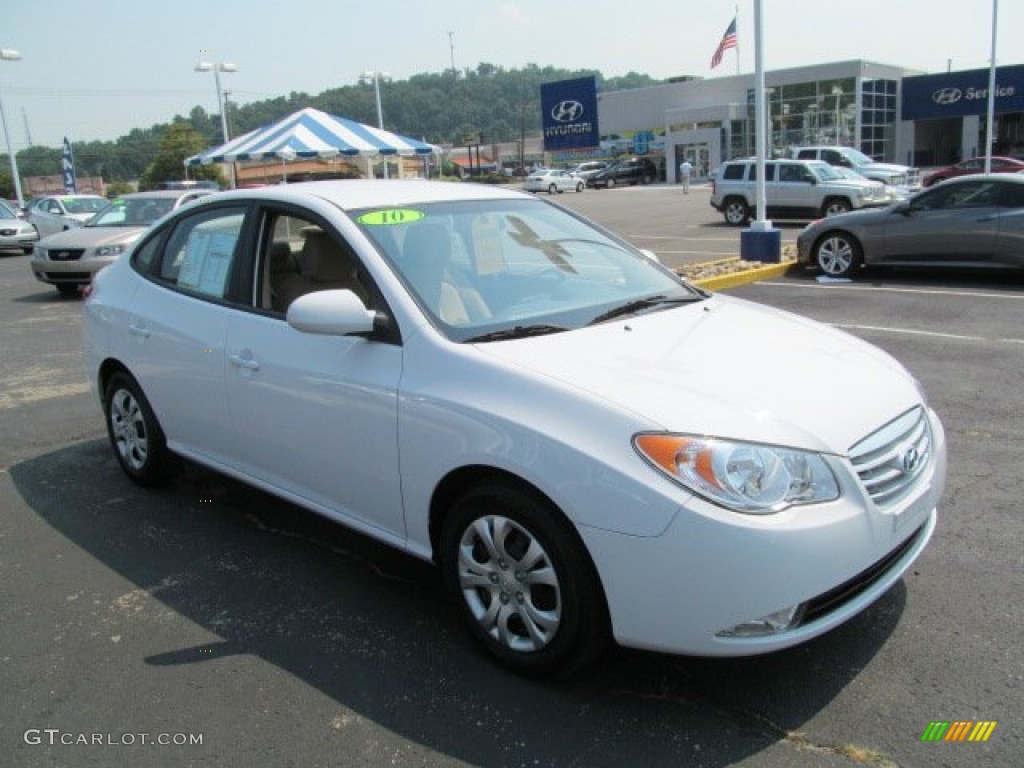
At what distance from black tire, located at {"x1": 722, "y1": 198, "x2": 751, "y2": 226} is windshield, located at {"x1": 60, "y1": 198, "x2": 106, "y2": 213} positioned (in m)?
16.7

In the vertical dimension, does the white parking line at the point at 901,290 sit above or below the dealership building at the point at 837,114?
below

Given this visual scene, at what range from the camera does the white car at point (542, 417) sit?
261 cm

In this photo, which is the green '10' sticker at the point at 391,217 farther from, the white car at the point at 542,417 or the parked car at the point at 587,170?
the parked car at the point at 587,170

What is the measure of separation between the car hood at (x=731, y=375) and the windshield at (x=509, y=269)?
0.20m

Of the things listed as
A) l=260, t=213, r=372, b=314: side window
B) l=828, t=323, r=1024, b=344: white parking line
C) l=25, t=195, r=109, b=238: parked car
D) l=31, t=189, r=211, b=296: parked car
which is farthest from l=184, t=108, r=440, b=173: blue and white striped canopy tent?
l=260, t=213, r=372, b=314: side window

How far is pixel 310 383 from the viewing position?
141 inches

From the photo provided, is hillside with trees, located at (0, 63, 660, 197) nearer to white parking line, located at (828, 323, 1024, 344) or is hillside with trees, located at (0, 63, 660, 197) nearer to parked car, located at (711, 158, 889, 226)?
parked car, located at (711, 158, 889, 226)

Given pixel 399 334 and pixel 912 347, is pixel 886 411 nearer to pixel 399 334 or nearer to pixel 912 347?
pixel 399 334

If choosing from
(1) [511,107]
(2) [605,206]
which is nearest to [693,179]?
(2) [605,206]

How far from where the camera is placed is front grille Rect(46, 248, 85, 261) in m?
13.7

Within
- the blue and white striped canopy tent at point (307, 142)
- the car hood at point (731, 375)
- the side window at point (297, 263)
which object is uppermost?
the blue and white striped canopy tent at point (307, 142)

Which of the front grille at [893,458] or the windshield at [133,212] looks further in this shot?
the windshield at [133,212]

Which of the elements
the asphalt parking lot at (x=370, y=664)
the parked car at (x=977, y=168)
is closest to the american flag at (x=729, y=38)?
the parked car at (x=977, y=168)

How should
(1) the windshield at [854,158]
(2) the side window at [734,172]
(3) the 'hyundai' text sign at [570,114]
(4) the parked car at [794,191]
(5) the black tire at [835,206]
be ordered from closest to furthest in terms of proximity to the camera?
(5) the black tire at [835,206], (4) the parked car at [794,191], (2) the side window at [734,172], (1) the windshield at [854,158], (3) the 'hyundai' text sign at [570,114]
